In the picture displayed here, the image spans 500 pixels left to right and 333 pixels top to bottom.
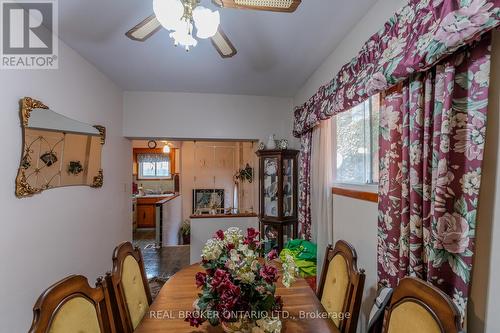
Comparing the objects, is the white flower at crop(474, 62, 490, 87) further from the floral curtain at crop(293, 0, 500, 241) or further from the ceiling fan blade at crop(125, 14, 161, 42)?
the ceiling fan blade at crop(125, 14, 161, 42)

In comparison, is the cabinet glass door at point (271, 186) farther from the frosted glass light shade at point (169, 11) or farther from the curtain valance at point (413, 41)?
the frosted glass light shade at point (169, 11)

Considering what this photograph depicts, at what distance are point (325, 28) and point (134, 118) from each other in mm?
2651

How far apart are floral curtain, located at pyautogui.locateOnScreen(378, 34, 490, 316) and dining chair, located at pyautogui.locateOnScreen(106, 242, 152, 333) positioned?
1.39m

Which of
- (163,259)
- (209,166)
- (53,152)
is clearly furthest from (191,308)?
(209,166)

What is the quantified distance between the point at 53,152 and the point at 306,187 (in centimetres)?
240

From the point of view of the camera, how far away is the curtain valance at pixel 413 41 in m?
0.86

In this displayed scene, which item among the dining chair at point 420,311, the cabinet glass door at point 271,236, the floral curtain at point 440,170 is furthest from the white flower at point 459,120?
the cabinet glass door at point 271,236

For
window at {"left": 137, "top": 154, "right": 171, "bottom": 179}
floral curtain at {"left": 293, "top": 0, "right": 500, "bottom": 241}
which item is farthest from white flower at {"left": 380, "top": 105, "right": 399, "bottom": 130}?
window at {"left": 137, "top": 154, "right": 171, "bottom": 179}

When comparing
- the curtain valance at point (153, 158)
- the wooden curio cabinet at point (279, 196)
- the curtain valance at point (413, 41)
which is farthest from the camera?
the curtain valance at point (153, 158)

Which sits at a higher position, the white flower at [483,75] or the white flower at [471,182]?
the white flower at [483,75]

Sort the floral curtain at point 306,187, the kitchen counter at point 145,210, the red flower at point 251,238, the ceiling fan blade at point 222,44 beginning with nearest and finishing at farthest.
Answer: the red flower at point 251,238 < the ceiling fan blade at point 222,44 < the floral curtain at point 306,187 < the kitchen counter at point 145,210

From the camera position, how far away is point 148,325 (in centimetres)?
115

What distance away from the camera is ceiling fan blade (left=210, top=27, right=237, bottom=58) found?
142cm

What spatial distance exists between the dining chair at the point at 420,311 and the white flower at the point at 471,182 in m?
0.39
